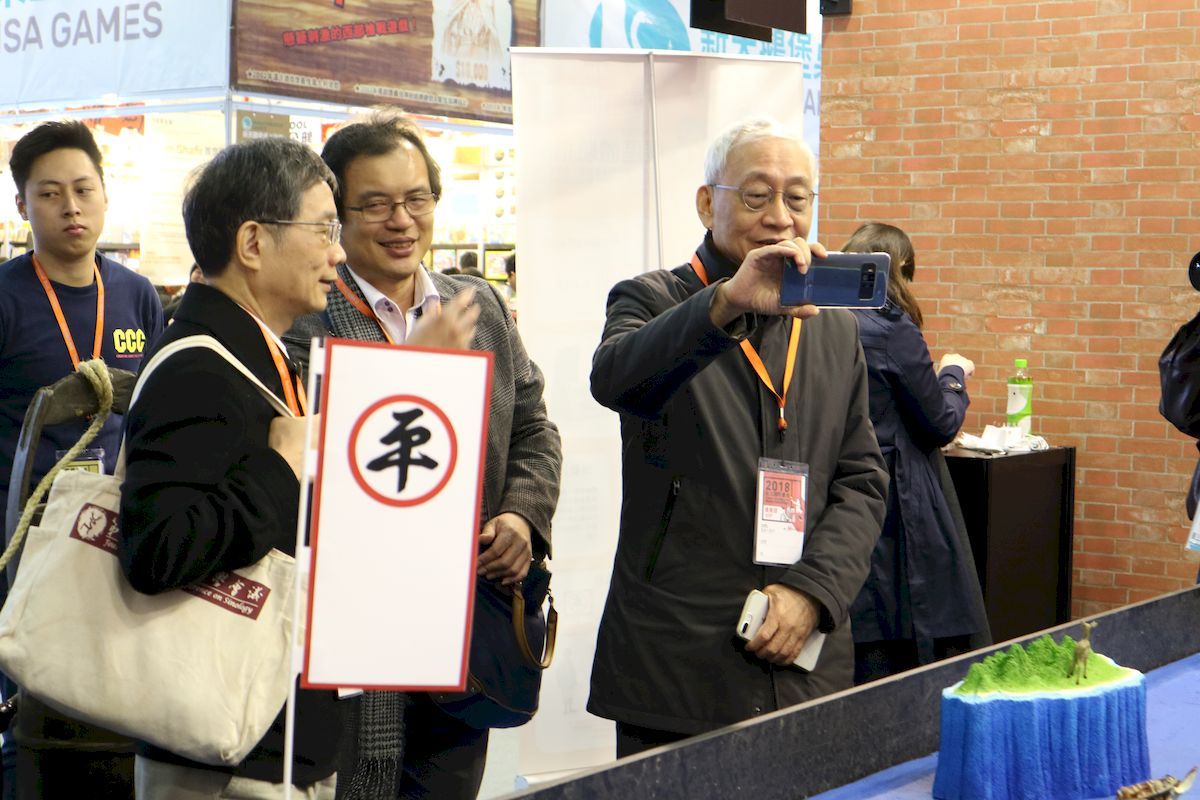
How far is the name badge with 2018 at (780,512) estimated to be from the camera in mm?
2135

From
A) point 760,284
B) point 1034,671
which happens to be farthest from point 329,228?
point 1034,671

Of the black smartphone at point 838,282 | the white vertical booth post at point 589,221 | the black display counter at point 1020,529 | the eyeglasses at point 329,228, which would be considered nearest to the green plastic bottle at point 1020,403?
the black display counter at point 1020,529

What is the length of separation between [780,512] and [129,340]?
6.70ft

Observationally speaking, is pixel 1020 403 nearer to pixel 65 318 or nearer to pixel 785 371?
pixel 785 371

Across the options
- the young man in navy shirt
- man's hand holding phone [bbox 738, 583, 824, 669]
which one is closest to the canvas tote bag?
man's hand holding phone [bbox 738, 583, 824, 669]

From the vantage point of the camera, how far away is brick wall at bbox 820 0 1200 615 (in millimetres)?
5445

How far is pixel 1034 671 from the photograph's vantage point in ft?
5.90

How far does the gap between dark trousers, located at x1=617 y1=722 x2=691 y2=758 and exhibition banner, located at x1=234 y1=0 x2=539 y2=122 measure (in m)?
4.54

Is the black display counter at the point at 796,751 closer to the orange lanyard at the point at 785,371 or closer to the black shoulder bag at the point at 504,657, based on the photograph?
the black shoulder bag at the point at 504,657

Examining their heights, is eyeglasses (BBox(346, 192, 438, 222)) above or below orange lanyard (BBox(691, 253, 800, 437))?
above

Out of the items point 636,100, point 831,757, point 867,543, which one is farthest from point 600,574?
point 831,757

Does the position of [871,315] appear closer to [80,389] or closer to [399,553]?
[80,389]

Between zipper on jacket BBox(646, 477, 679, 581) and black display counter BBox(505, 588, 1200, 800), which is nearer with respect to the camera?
black display counter BBox(505, 588, 1200, 800)

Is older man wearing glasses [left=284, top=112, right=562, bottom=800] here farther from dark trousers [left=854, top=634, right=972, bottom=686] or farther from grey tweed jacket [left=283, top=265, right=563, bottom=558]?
dark trousers [left=854, top=634, right=972, bottom=686]
